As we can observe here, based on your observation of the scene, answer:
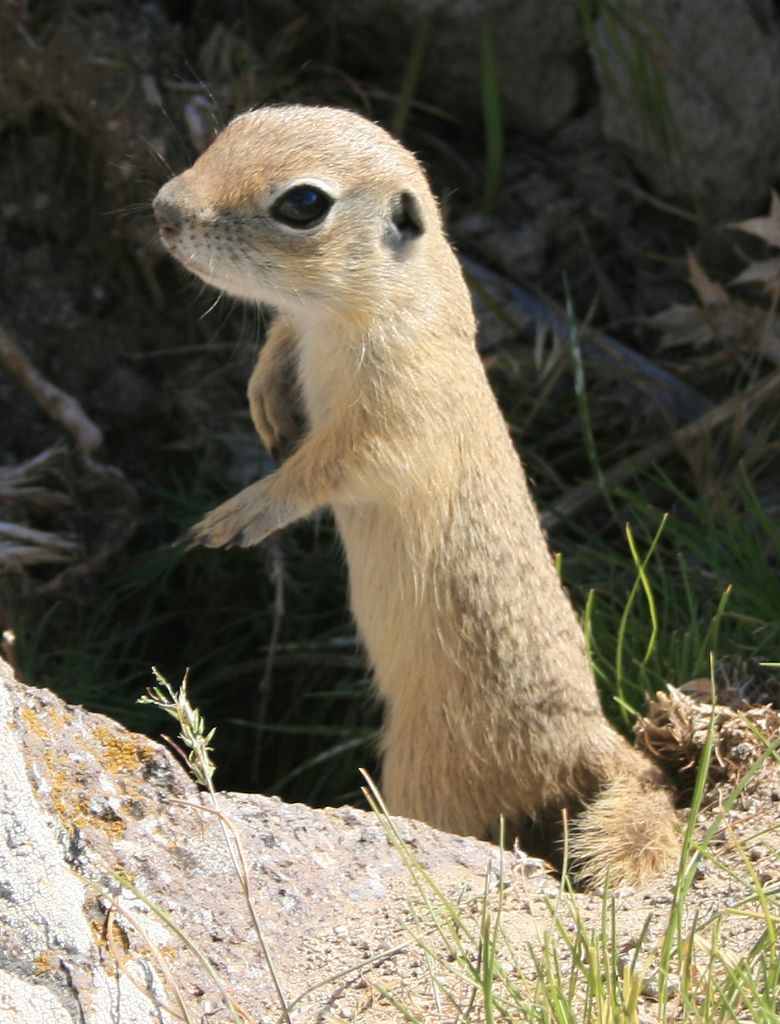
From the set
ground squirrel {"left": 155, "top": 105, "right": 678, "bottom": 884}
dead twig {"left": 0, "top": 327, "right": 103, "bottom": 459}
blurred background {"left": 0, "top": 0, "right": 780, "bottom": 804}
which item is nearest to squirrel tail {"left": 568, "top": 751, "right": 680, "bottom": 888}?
ground squirrel {"left": 155, "top": 105, "right": 678, "bottom": 884}

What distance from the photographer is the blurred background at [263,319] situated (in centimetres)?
498

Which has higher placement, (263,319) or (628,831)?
(263,319)

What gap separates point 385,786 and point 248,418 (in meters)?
1.88

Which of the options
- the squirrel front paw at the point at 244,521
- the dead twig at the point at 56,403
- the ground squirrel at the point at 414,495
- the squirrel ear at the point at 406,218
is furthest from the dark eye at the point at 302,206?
the dead twig at the point at 56,403

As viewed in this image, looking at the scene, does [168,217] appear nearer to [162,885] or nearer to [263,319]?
[263,319]

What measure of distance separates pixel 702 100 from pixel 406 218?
8.61 ft

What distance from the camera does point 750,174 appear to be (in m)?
5.83

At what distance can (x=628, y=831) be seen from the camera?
11.5 feet

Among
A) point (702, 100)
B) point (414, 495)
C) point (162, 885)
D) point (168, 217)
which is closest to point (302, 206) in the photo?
point (168, 217)

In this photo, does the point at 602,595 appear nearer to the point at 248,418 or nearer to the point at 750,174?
the point at 248,418

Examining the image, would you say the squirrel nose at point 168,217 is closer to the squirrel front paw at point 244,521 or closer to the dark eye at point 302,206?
the dark eye at point 302,206

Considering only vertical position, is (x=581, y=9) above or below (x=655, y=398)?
above

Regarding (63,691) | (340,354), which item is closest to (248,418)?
(63,691)

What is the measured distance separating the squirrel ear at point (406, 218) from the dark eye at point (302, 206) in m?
0.21
